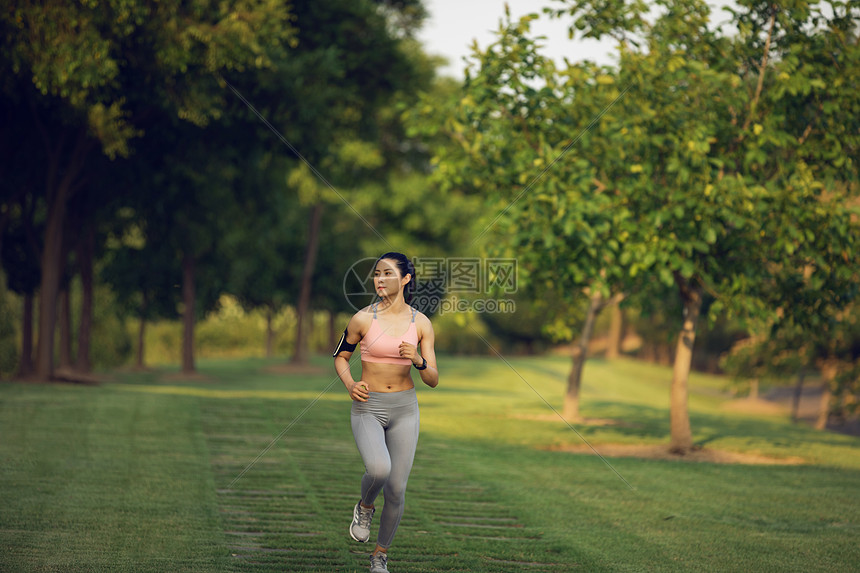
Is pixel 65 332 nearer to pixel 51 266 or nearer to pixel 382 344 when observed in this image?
pixel 51 266

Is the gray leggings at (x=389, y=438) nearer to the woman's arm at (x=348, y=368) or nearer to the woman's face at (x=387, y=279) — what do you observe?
the woman's arm at (x=348, y=368)

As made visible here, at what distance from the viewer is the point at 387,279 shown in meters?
6.62

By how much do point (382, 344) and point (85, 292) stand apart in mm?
21895

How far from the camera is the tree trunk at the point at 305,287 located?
3575 centimetres

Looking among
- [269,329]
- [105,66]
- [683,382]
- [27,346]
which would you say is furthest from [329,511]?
[269,329]

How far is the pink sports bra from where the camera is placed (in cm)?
657

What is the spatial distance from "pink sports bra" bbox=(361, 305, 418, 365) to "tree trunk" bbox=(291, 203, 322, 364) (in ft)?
96.2

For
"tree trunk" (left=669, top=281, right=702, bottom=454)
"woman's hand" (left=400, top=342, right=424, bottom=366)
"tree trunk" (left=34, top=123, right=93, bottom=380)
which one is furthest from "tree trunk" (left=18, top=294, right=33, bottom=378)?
"woman's hand" (left=400, top=342, right=424, bottom=366)

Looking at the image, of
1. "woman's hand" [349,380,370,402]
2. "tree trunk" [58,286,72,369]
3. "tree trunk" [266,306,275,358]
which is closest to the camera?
"woman's hand" [349,380,370,402]

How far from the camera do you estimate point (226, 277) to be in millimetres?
31734

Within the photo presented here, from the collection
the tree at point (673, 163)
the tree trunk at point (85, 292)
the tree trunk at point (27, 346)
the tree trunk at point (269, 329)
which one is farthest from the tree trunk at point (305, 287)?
the tree at point (673, 163)

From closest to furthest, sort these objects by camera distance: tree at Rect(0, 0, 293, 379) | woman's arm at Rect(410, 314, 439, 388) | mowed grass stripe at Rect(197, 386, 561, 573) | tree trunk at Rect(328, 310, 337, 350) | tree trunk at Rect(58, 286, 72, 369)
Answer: woman's arm at Rect(410, 314, 439, 388), mowed grass stripe at Rect(197, 386, 561, 573), tree at Rect(0, 0, 293, 379), tree trunk at Rect(58, 286, 72, 369), tree trunk at Rect(328, 310, 337, 350)

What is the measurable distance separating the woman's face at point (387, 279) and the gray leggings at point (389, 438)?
29.6 inches

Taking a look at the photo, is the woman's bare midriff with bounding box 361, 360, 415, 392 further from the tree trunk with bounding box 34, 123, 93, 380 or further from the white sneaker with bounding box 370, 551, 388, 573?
the tree trunk with bounding box 34, 123, 93, 380
